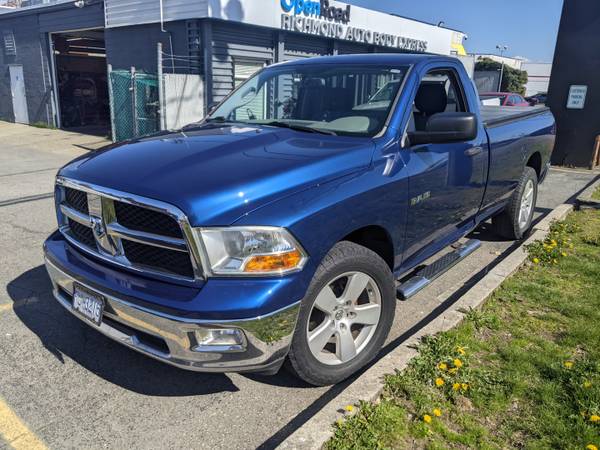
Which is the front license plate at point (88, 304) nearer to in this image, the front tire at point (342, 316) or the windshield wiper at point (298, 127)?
the front tire at point (342, 316)

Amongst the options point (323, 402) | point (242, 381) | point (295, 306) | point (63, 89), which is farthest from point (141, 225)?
point (63, 89)

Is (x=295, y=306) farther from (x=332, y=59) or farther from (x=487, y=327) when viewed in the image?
(x=332, y=59)

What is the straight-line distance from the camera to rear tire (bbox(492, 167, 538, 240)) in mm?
5488

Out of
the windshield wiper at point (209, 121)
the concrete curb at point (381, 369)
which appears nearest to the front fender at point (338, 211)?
the concrete curb at point (381, 369)

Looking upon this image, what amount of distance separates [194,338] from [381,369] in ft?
3.93

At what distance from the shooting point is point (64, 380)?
3.05 meters

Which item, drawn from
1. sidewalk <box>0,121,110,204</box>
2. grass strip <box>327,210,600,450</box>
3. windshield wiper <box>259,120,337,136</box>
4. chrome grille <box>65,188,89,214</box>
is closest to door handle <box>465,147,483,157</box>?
grass strip <box>327,210,600,450</box>

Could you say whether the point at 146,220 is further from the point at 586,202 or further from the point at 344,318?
the point at 586,202

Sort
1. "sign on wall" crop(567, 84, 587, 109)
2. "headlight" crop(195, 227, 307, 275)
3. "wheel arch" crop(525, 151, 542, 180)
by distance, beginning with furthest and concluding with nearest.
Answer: "sign on wall" crop(567, 84, 587, 109) → "wheel arch" crop(525, 151, 542, 180) → "headlight" crop(195, 227, 307, 275)

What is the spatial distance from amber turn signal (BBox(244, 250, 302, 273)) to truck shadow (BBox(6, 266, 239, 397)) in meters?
1.02

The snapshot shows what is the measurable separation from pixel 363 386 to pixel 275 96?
2.47 metres

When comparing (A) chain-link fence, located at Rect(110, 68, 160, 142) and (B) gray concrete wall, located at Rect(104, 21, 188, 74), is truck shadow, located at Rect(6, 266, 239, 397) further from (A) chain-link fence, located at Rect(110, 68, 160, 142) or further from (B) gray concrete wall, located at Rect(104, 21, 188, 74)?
(B) gray concrete wall, located at Rect(104, 21, 188, 74)

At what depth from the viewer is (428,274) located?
396 cm

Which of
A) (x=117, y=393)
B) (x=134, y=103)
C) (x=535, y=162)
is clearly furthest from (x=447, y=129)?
(x=134, y=103)
